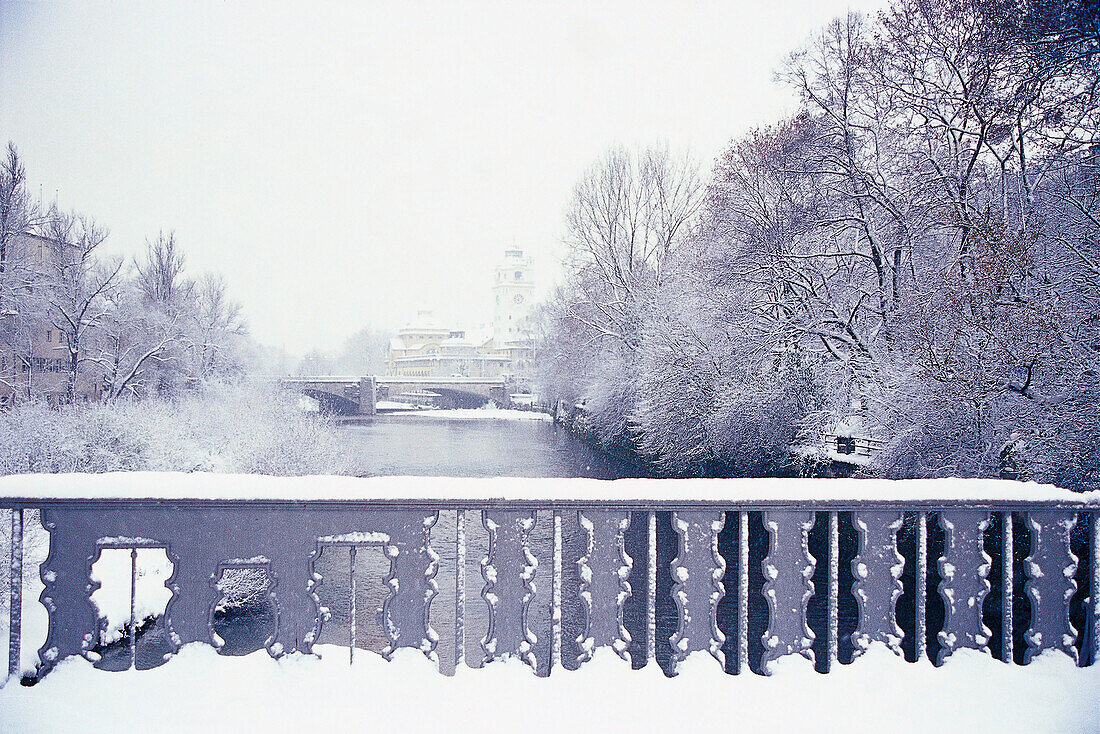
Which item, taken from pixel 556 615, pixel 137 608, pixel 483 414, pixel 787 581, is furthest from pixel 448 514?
pixel 483 414

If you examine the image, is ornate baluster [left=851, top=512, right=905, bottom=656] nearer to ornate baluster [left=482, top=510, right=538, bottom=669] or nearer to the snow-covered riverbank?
ornate baluster [left=482, top=510, right=538, bottom=669]

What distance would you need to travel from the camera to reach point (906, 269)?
39.9 ft

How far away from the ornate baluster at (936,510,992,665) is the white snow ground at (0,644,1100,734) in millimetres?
88

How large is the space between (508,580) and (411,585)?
0.39 meters

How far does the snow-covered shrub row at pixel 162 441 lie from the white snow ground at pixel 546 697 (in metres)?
13.3

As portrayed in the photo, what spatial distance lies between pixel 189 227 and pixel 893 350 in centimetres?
3008

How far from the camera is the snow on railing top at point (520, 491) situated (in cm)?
246

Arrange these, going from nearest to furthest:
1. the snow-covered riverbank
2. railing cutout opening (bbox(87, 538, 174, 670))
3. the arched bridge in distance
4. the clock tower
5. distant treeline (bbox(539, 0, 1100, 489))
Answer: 1. railing cutout opening (bbox(87, 538, 174, 670))
2. distant treeline (bbox(539, 0, 1100, 489))
3. the snow-covered riverbank
4. the arched bridge in distance
5. the clock tower

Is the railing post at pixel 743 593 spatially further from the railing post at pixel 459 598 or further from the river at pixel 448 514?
the railing post at pixel 459 598

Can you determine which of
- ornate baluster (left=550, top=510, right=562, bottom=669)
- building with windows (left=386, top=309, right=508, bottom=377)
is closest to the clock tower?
building with windows (left=386, top=309, right=508, bottom=377)

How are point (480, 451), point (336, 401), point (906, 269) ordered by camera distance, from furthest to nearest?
point (336, 401) < point (480, 451) < point (906, 269)

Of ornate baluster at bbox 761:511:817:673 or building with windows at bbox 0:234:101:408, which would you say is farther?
building with windows at bbox 0:234:101:408

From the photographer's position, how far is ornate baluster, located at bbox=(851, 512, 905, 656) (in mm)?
2598

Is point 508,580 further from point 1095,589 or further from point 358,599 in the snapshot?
point 358,599
